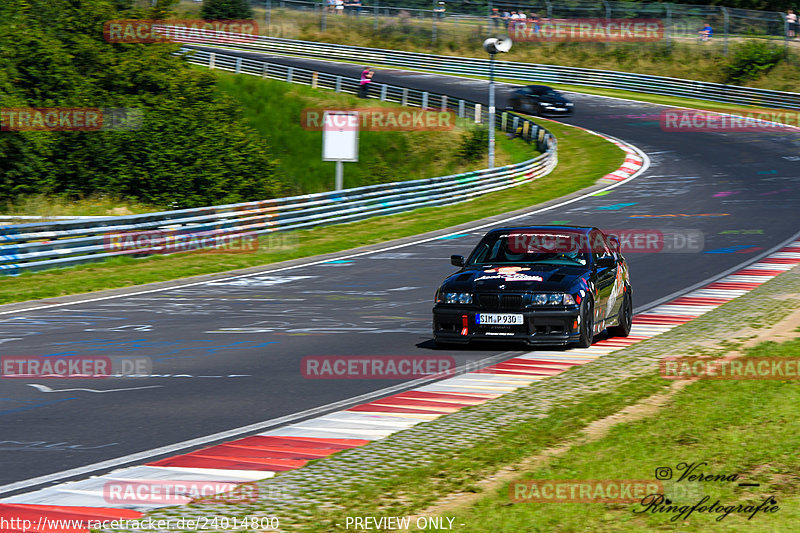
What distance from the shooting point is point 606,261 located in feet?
42.2

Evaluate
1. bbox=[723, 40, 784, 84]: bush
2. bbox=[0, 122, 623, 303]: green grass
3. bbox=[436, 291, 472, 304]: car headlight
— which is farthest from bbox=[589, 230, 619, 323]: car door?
bbox=[723, 40, 784, 84]: bush

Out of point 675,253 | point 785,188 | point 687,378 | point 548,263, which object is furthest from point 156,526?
point 785,188

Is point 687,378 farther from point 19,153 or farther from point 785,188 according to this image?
point 19,153

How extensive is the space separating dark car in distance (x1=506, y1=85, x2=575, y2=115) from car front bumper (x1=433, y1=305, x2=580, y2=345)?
40483 millimetres

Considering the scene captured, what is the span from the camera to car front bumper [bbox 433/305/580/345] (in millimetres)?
11594

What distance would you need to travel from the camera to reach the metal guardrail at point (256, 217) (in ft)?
68.1

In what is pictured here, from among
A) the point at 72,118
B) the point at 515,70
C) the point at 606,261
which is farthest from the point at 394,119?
the point at 606,261

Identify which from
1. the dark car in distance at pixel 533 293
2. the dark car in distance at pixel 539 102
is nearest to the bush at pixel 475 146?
the dark car in distance at pixel 539 102

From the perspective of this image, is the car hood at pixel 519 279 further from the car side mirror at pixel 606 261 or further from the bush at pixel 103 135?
the bush at pixel 103 135

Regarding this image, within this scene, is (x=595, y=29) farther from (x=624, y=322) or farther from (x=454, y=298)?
(x=454, y=298)

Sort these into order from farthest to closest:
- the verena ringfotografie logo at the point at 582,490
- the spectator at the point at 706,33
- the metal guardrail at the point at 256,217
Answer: the spectator at the point at 706,33
the metal guardrail at the point at 256,217
the verena ringfotografie logo at the point at 582,490

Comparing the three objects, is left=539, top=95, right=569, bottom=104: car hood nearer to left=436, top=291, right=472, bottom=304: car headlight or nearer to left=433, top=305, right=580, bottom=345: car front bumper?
left=436, top=291, right=472, bottom=304: car headlight

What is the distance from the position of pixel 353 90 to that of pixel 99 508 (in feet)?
156

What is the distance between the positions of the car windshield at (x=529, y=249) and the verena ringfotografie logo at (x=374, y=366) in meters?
1.74
